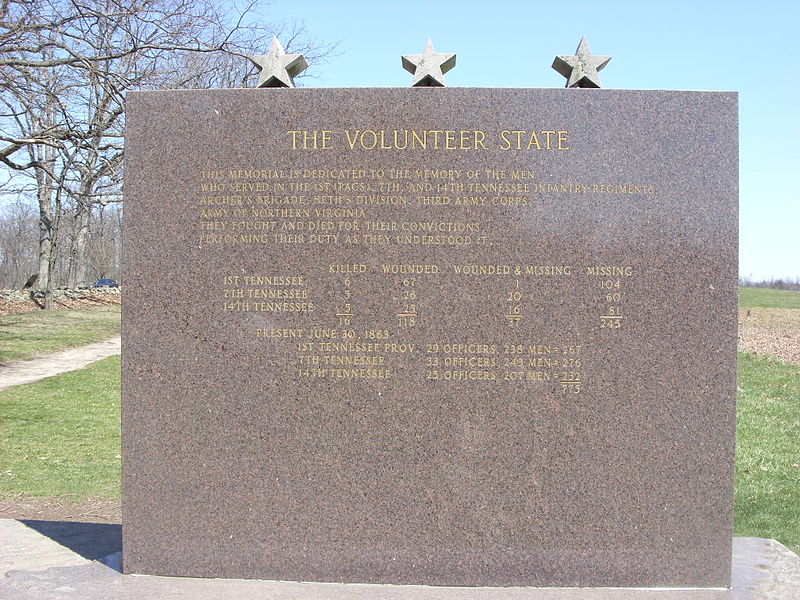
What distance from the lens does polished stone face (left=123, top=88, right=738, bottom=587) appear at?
4.15 metres

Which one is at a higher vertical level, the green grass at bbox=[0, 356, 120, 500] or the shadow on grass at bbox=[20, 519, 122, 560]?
the shadow on grass at bbox=[20, 519, 122, 560]

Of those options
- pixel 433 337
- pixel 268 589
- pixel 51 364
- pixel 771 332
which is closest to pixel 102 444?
pixel 268 589

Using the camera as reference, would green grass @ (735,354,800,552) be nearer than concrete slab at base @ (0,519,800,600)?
No

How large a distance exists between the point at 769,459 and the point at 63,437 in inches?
345

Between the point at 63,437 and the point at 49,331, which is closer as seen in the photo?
the point at 63,437

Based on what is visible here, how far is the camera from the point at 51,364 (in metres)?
16.4

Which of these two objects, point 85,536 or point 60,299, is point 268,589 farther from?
point 60,299

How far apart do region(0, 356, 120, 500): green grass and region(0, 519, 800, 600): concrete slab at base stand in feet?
8.66

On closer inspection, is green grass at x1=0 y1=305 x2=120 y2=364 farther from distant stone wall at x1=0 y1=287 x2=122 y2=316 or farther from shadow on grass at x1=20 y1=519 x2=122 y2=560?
shadow on grass at x1=20 y1=519 x2=122 y2=560

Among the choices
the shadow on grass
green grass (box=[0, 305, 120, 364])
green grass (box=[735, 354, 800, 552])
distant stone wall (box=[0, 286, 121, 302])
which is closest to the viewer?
the shadow on grass

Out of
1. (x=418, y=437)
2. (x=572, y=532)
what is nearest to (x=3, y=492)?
(x=418, y=437)

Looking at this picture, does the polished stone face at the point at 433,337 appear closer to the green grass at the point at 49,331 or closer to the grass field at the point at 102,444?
the grass field at the point at 102,444

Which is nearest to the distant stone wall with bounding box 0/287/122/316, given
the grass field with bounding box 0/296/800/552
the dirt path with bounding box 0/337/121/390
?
the dirt path with bounding box 0/337/121/390

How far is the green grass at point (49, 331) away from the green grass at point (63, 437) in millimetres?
4126
